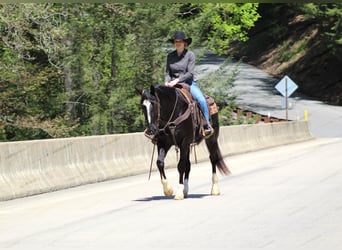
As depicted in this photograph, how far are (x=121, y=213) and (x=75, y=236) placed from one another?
2.45 m

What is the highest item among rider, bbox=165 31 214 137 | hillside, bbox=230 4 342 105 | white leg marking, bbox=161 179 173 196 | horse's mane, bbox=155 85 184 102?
rider, bbox=165 31 214 137

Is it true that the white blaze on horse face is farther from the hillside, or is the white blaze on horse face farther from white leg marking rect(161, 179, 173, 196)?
the hillside

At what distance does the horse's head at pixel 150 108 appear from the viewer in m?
14.7

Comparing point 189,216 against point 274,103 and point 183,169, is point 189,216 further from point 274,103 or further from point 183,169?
point 274,103

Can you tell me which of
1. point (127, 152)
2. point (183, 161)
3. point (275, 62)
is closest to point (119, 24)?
point (127, 152)

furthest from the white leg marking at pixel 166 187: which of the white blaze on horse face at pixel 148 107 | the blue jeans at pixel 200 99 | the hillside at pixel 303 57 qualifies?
the hillside at pixel 303 57

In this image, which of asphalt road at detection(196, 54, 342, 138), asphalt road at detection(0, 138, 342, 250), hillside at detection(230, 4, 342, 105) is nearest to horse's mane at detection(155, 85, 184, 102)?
asphalt road at detection(0, 138, 342, 250)

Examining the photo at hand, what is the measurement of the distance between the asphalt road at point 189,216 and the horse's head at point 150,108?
3.87ft

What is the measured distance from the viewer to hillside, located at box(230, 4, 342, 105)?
2729 inches

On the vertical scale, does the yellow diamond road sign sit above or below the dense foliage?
below

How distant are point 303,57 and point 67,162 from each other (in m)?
56.5

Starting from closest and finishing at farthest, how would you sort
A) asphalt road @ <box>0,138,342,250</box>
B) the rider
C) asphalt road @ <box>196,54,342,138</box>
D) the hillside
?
asphalt road @ <box>0,138,342,250</box> < the rider < asphalt road @ <box>196,54,342,138</box> < the hillside

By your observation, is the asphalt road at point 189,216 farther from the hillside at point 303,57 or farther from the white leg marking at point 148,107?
the hillside at point 303,57

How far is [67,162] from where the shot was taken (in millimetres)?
18734
